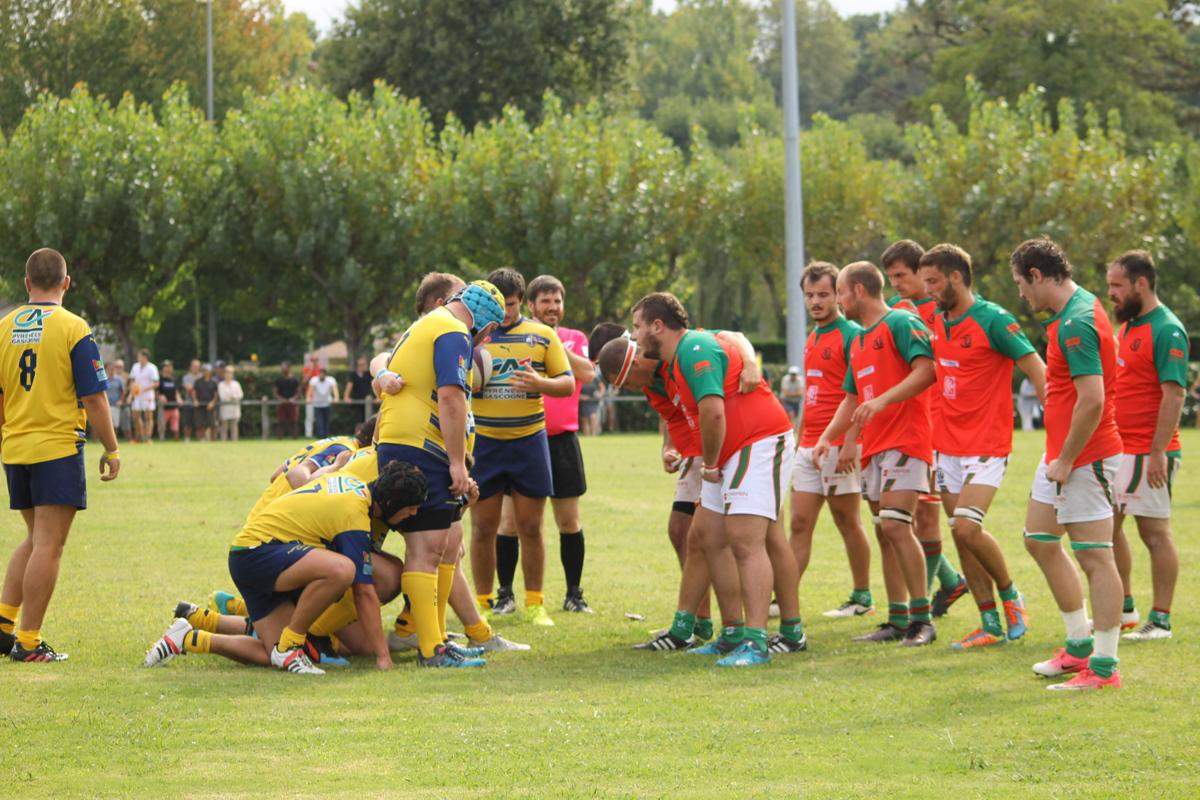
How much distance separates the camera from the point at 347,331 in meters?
44.2

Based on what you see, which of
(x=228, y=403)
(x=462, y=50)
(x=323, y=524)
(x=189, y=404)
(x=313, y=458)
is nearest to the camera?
(x=323, y=524)

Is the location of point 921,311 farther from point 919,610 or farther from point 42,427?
point 42,427

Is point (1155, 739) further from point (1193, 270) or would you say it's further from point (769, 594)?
point (1193, 270)

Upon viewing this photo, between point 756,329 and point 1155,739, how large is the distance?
58111 mm

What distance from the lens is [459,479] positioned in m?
8.64

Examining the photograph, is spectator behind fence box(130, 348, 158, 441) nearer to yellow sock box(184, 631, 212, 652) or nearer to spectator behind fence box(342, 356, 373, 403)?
spectator behind fence box(342, 356, 373, 403)

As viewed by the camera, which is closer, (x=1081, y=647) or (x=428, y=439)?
(x=1081, y=647)

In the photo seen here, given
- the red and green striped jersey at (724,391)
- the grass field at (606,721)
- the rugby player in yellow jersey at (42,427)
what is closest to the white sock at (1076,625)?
the grass field at (606,721)

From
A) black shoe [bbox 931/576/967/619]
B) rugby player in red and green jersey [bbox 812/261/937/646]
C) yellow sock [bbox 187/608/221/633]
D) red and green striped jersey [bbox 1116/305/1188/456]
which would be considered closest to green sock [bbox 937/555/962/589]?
black shoe [bbox 931/576/967/619]

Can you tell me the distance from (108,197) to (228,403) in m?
7.48

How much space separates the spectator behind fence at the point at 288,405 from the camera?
126ft

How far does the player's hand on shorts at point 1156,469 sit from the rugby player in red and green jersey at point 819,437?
1.77 metres

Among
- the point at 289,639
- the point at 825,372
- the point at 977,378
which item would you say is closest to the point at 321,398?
the point at 825,372

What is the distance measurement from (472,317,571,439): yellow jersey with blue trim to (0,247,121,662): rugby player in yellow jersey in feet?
8.40
